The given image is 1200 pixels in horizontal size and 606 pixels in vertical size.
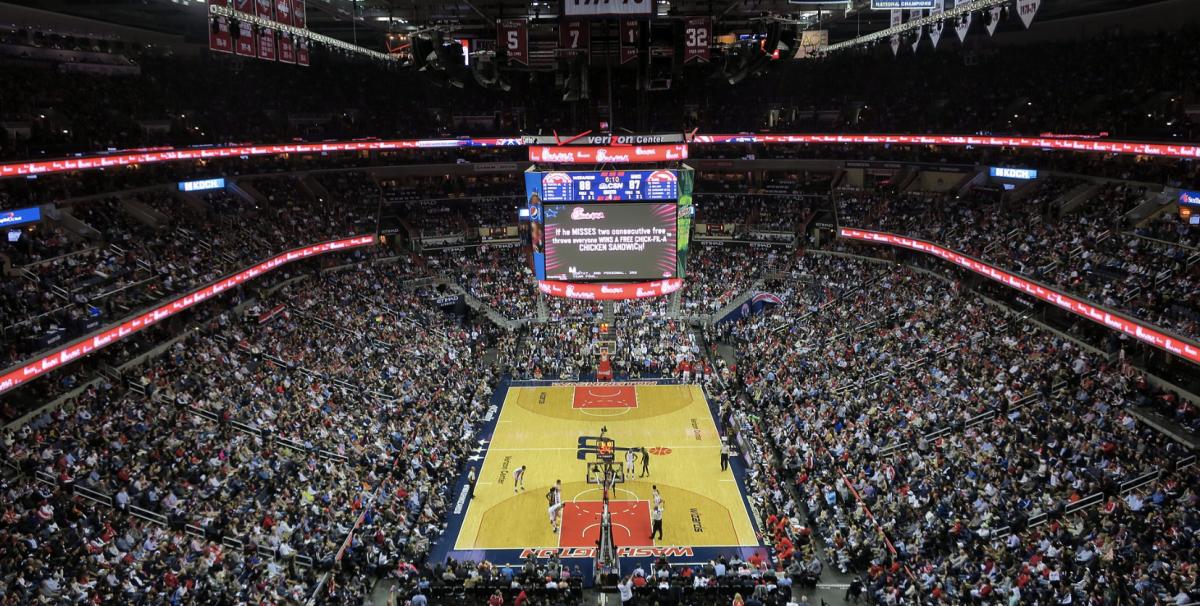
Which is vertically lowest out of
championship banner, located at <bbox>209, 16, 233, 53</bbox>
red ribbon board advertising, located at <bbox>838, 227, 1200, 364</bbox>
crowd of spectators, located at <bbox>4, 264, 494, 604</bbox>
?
crowd of spectators, located at <bbox>4, 264, 494, 604</bbox>

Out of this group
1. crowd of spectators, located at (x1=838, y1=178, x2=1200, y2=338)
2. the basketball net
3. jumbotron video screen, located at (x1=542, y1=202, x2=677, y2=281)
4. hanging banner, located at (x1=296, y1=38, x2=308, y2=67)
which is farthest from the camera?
jumbotron video screen, located at (x1=542, y1=202, x2=677, y2=281)

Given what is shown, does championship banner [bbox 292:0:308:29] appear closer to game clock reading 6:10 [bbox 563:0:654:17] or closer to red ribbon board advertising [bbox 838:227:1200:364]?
game clock reading 6:10 [bbox 563:0:654:17]

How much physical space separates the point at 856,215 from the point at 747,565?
26.6 m

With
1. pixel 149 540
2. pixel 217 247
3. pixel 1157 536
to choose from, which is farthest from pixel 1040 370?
pixel 217 247

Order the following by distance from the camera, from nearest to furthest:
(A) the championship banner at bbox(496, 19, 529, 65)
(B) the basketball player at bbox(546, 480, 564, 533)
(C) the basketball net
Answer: (C) the basketball net
(A) the championship banner at bbox(496, 19, 529, 65)
(B) the basketball player at bbox(546, 480, 564, 533)

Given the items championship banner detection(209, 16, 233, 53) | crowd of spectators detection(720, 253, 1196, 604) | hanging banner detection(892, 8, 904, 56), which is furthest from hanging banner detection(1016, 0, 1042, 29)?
championship banner detection(209, 16, 233, 53)

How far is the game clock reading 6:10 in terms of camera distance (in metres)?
17.0

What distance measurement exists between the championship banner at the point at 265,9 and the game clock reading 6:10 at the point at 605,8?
7.07 meters

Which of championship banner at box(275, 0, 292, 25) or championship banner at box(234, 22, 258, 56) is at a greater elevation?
championship banner at box(275, 0, 292, 25)

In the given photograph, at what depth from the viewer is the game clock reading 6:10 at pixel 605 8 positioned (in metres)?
17.0

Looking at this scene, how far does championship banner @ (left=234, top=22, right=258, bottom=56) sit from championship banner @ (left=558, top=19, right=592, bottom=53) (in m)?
7.34

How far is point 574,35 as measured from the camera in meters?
20.1

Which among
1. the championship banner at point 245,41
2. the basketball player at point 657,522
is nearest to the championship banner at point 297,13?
the championship banner at point 245,41

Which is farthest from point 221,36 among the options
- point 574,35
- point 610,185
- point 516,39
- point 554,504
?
point 554,504
